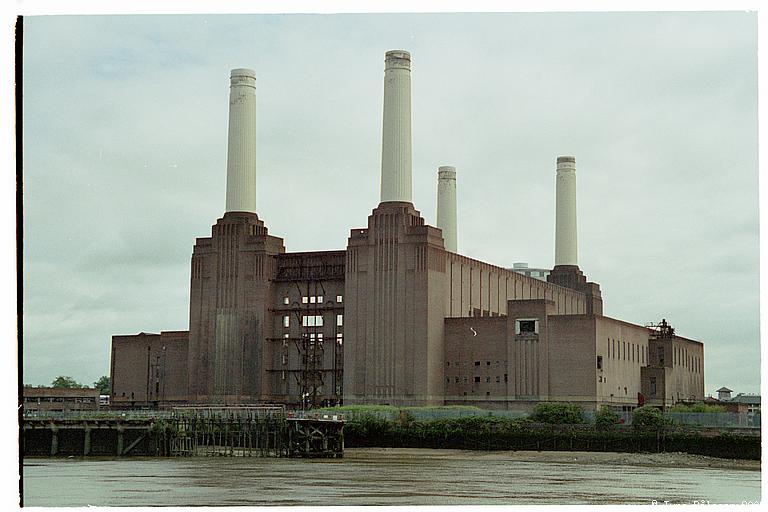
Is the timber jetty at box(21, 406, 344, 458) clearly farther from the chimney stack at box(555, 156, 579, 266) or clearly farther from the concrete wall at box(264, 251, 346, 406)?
the chimney stack at box(555, 156, 579, 266)

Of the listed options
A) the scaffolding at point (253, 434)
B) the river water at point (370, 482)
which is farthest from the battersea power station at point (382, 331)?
the river water at point (370, 482)

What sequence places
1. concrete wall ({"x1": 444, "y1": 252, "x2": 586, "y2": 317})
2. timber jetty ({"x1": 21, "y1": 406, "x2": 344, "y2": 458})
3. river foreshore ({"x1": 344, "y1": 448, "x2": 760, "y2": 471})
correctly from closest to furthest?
river foreshore ({"x1": 344, "y1": 448, "x2": 760, "y2": 471}) → timber jetty ({"x1": 21, "y1": 406, "x2": 344, "y2": 458}) → concrete wall ({"x1": 444, "y1": 252, "x2": 586, "y2": 317})

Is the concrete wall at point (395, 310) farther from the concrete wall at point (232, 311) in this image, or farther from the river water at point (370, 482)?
the river water at point (370, 482)

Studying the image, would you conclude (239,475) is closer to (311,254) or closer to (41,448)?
(41,448)

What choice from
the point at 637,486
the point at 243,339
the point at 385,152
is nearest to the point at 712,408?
the point at 385,152

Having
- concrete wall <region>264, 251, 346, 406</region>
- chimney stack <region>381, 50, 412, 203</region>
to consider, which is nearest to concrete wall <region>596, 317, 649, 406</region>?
chimney stack <region>381, 50, 412, 203</region>

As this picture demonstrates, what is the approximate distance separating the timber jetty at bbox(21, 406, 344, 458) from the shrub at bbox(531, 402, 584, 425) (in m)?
14.9

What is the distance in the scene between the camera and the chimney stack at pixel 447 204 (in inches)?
4803

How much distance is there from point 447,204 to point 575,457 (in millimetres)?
57336

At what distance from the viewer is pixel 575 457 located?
68000 mm

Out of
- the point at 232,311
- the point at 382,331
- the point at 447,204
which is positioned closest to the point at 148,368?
the point at 232,311

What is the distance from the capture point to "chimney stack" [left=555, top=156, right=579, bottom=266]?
11388 centimetres

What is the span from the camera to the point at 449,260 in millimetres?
93562

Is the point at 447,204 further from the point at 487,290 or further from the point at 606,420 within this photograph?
the point at 606,420
